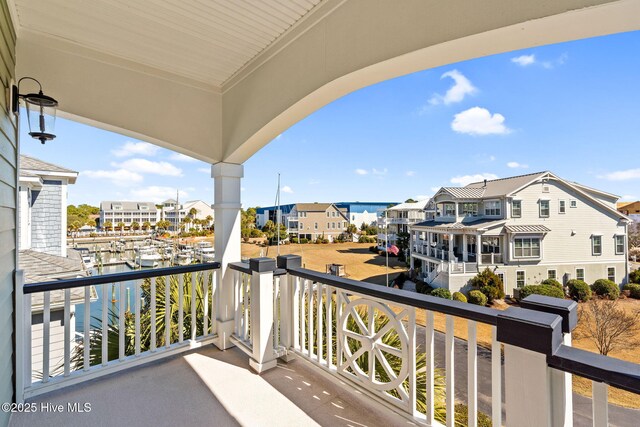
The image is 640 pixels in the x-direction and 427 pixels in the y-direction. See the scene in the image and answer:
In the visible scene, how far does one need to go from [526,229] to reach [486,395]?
388 centimetres

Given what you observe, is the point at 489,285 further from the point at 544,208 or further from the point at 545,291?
the point at 544,208

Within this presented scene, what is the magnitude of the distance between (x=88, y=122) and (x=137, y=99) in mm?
439

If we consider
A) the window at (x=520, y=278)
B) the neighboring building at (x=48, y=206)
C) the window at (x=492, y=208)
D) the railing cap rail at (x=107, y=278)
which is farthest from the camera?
the window at (x=492, y=208)

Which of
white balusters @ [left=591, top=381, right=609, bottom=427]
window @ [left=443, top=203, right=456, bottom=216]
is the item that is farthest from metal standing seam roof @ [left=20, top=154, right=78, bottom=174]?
window @ [left=443, top=203, right=456, bottom=216]

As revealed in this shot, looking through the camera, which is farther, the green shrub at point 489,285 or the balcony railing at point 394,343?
the green shrub at point 489,285

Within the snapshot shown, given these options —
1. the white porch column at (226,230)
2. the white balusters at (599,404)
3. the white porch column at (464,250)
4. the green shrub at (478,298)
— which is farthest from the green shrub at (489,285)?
the white balusters at (599,404)

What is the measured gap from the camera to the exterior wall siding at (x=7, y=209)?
5.30 ft

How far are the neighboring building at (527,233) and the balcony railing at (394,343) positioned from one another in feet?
14.7

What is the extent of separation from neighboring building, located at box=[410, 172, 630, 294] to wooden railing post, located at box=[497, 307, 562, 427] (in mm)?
4887

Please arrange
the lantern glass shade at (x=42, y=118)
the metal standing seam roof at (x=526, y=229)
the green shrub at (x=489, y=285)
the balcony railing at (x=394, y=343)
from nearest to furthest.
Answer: the balcony railing at (x=394, y=343)
the lantern glass shade at (x=42, y=118)
the metal standing seam roof at (x=526, y=229)
the green shrub at (x=489, y=285)

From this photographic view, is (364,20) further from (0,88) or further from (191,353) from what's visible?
(191,353)

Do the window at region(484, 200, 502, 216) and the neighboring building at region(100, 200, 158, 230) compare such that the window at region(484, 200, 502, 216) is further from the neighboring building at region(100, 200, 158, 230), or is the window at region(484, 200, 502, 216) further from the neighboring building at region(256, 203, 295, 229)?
the neighboring building at region(256, 203, 295, 229)

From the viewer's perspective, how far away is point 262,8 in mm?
1898

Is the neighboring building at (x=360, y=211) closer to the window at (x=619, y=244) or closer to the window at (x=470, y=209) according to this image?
the window at (x=470, y=209)
